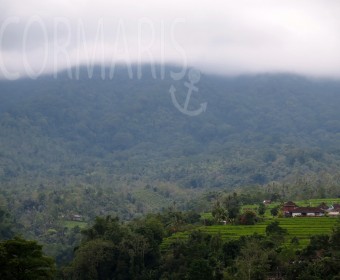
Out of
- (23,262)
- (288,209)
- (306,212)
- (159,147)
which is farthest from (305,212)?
(159,147)

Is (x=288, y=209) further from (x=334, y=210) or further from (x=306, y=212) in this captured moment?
(x=334, y=210)

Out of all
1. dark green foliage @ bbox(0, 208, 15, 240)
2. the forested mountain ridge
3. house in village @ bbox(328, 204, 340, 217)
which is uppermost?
the forested mountain ridge

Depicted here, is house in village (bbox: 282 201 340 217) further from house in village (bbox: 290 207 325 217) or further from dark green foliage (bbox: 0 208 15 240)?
dark green foliage (bbox: 0 208 15 240)

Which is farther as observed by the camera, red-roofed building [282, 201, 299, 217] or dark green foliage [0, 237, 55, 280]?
red-roofed building [282, 201, 299, 217]

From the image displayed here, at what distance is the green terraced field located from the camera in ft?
165

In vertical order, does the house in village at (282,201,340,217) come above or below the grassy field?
above

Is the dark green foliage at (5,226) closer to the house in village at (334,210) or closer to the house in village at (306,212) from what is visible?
the house in village at (306,212)

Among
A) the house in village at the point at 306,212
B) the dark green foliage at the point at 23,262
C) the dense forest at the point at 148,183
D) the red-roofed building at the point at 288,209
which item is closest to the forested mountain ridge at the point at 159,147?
the dense forest at the point at 148,183

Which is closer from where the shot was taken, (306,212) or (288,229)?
(288,229)

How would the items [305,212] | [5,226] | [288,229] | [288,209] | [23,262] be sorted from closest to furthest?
[23,262], [288,229], [305,212], [288,209], [5,226]

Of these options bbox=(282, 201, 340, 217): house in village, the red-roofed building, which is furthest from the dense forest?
bbox=(282, 201, 340, 217): house in village

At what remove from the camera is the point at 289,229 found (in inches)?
2063

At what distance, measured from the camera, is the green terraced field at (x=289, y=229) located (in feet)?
165

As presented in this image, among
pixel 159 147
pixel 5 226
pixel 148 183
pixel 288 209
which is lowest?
pixel 5 226
